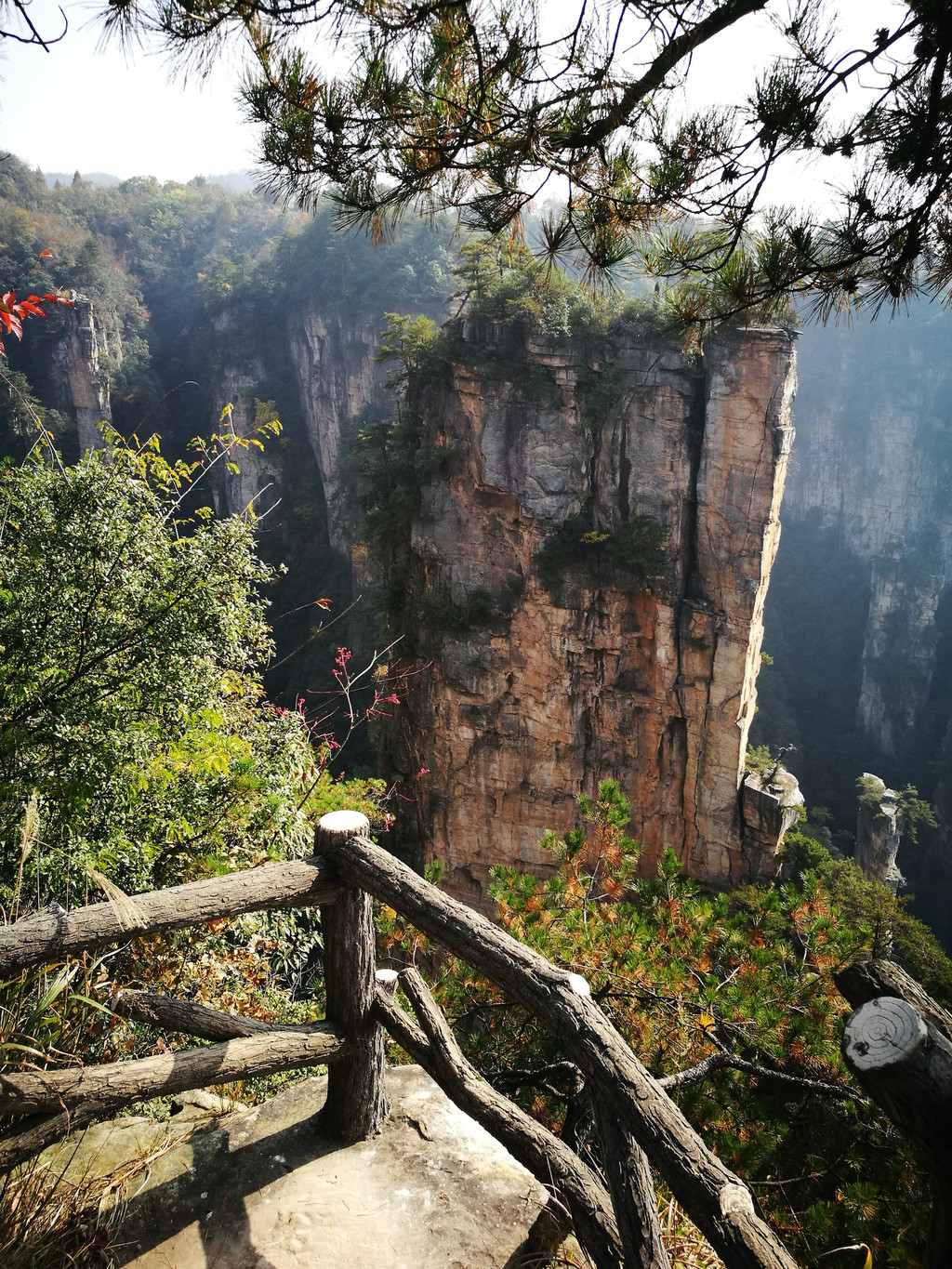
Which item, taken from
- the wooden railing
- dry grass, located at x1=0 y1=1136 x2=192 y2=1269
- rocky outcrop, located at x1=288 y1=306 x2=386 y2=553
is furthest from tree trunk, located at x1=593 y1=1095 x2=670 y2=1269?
rocky outcrop, located at x1=288 y1=306 x2=386 y2=553

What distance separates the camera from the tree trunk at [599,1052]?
1.12m

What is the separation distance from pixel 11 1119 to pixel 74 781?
1.20 m

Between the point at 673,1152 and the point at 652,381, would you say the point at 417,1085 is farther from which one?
the point at 652,381

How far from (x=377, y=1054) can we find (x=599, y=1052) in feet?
3.07

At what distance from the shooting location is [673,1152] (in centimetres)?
121

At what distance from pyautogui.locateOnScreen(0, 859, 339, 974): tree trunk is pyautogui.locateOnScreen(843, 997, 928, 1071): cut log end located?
4.00 ft

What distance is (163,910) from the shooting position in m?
1.67

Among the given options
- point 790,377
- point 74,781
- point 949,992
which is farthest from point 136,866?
point 790,377

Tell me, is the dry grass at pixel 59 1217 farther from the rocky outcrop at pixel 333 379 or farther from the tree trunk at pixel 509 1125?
the rocky outcrop at pixel 333 379

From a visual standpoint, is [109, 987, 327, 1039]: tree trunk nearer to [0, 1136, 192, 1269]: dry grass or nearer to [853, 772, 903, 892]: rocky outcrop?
[0, 1136, 192, 1269]: dry grass

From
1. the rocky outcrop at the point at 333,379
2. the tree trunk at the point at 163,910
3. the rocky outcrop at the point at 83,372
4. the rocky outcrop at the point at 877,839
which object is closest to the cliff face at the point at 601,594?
the rocky outcrop at the point at 877,839

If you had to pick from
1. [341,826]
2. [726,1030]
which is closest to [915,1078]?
[341,826]

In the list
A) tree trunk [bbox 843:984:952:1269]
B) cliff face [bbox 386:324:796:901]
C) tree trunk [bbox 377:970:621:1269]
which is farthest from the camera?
cliff face [bbox 386:324:796:901]

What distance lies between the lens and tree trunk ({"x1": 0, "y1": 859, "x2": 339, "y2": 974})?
4.87 ft
